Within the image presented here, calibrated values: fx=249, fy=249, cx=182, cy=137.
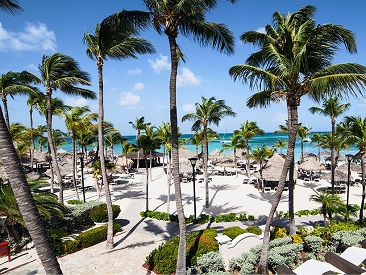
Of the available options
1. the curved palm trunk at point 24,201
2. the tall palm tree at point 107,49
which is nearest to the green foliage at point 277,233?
the tall palm tree at point 107,49

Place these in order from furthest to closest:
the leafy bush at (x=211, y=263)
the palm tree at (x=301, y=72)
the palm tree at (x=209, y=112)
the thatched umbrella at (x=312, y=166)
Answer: the thatched umbrella at (x=312, y=166), the palm tree at (x=209, y=112), the leafy bush at (x=211, y=263), the palm tree at (x=301, y=72)

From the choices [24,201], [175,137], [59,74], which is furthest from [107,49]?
[24,201]

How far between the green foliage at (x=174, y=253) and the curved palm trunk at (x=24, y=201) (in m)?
6.57

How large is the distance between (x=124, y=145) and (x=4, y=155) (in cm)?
3453

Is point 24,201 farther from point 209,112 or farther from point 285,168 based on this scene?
point 209,112

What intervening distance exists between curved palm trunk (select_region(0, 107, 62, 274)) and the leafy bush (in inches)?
268

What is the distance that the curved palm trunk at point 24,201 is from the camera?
472cm

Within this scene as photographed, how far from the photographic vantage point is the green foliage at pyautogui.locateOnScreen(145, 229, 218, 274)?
1065 cm

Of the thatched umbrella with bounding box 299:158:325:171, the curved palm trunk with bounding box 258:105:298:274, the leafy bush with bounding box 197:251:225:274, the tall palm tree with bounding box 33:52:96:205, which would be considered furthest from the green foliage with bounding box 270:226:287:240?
the thatched umbrella with bounding box 299:158:325:171

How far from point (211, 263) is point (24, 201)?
7.96 m

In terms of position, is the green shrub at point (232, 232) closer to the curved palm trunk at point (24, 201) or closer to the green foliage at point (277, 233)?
the green foliage at point (277, 233)

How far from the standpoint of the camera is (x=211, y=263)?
10273mm

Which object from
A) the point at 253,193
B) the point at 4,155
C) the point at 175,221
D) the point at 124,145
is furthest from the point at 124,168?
the point at 4,155

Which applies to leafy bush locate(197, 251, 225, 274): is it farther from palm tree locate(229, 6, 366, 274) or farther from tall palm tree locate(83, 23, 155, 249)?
tall palm tree locate(83, 23, 155, 249)
